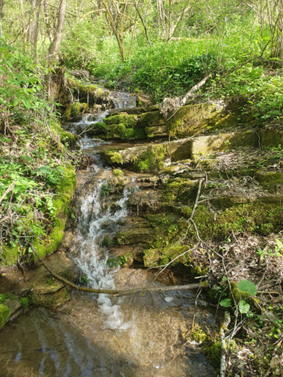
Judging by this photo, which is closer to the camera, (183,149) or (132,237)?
(132,237)

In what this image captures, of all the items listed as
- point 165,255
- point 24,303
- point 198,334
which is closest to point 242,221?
point 165,255

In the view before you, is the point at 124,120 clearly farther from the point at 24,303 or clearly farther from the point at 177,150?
the point at 24,303

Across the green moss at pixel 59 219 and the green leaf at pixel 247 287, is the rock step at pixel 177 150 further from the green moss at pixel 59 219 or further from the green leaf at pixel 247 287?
the green leaf at pixel 247 287

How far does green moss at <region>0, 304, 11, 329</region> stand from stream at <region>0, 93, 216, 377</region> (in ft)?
0.29

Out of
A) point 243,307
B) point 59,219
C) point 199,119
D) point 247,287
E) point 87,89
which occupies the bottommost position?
point 243,307

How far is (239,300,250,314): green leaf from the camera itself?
2527 mm

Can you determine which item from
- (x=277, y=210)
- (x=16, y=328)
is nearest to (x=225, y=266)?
(x=277, y=210)

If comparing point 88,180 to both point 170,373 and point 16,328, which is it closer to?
point 16,328

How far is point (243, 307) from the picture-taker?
2.57 metres

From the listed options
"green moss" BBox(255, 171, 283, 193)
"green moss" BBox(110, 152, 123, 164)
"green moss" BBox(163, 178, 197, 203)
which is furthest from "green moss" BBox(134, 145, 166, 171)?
"green moss" BBox(255, 171, 283, 193)

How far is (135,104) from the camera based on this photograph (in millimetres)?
9445

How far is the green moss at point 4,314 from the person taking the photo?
273 centimetres

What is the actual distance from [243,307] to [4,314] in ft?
10.3

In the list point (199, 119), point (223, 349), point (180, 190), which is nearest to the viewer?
point (223, 349)
